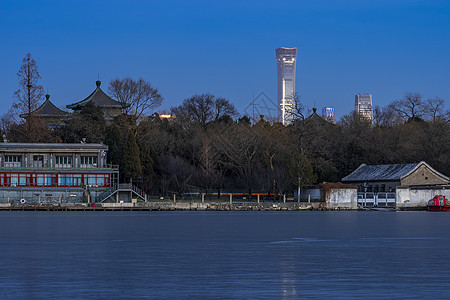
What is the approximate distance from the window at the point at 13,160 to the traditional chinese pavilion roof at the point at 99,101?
2472 centimetres

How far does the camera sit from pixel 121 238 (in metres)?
38.0

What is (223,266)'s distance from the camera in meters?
24.1

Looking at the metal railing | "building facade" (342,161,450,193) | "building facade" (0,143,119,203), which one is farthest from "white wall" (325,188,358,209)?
"building facade" (0,143,119,203)

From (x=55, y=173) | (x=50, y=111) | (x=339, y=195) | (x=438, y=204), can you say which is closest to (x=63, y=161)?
(x=55, y=173)

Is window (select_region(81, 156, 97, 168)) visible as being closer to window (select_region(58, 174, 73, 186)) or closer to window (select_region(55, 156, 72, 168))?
window (select_region(55, 156, 72, 168))

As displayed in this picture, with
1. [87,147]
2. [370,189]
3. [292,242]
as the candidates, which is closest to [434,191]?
[370,189]

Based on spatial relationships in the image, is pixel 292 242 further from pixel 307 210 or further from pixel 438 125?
pixel 438 125

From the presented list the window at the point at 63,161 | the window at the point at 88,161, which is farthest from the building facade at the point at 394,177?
the window at the point at 63,161

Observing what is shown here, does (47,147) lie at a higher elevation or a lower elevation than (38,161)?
higher

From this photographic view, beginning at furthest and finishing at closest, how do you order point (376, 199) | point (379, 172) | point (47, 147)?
point (47, 147) → point (379, 172) → point (376, 199)

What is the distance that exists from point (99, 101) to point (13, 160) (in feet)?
93.8

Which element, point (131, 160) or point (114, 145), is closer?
point (131, 160)

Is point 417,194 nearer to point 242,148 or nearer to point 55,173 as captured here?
point 242,148

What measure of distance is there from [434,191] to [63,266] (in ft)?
230
